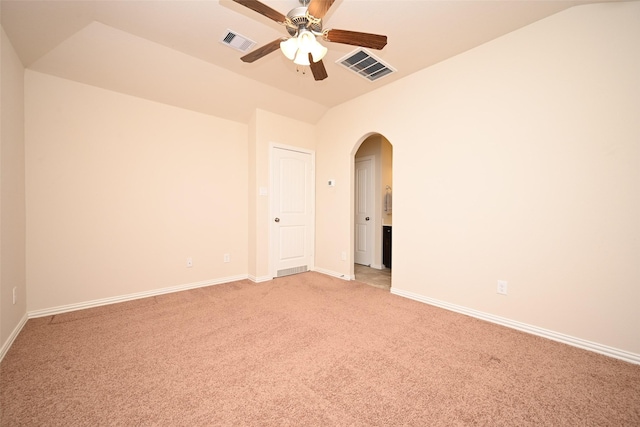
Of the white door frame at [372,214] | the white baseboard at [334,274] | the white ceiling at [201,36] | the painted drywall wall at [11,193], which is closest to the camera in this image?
the painted drywall wall at [11,193]

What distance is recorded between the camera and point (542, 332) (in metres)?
2.18

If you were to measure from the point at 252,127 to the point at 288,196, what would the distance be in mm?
1212

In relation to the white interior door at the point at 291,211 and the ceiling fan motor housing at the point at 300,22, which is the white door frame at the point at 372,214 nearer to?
the white interior door at the point at 291,211

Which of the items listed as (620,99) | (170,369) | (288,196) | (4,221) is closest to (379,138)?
(288,196)

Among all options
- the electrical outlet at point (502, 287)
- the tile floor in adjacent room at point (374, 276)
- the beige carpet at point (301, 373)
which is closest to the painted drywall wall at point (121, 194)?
the beige carpet at point (301, 373)

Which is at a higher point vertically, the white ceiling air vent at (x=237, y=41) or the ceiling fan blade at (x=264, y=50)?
the white ceiling air vent at (x=237, y=41)

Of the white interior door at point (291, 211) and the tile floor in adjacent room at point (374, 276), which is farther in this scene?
the white interior door at point (291, 211)

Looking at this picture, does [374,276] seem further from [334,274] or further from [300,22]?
[300,22]

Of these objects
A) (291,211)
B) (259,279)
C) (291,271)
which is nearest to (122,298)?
(259,279)

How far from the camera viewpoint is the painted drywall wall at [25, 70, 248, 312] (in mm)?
2566

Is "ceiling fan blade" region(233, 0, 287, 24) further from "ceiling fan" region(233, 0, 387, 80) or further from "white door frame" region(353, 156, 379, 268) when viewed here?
"white door frame" region(353, 156, 379, 268)

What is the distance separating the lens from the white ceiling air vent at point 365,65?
272 centimetres

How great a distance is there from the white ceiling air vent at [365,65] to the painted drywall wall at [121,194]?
76.5 inches

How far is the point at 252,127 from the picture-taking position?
388 centimetres
